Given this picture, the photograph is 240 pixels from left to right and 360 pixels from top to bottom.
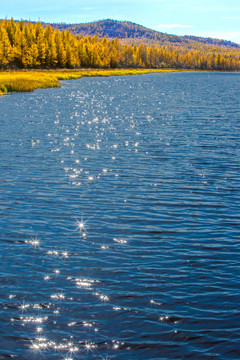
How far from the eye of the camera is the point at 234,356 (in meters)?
7.86

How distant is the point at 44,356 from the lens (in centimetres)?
775

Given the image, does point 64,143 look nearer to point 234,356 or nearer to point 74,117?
point 74,117

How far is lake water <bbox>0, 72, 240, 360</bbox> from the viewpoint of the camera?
835 cm

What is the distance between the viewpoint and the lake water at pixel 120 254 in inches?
329

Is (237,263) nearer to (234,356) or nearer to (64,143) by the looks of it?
(234,356)

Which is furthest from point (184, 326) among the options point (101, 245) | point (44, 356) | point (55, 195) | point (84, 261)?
point (55, 195)

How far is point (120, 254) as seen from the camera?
1228cm

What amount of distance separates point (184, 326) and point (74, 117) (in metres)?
41.8

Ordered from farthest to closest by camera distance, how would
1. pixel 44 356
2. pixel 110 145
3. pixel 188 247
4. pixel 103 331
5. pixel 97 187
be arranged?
pixel 110 145
pixel 97 187
pixel 188 247
pixel 103 331
pixel 44 356

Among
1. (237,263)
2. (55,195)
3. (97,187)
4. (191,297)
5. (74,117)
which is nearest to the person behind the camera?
(191,297)

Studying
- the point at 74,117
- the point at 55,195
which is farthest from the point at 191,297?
the point at 74,117

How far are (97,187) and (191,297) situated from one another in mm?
10250

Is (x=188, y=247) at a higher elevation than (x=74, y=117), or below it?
below

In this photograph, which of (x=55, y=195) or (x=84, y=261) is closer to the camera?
(x=84, y=261)
